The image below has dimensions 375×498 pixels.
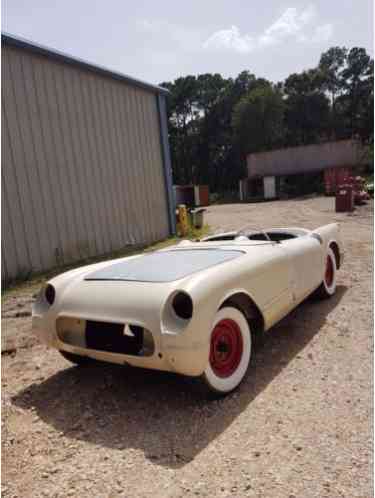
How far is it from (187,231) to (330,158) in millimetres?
24136

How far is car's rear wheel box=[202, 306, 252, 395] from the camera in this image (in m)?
2.43

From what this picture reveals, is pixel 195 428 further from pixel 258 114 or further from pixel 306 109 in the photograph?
pixel 306 109

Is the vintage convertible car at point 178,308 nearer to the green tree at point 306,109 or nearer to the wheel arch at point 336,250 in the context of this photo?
the wheel arch at point 336,250

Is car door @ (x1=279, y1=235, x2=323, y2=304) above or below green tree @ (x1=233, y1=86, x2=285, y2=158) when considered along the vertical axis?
below

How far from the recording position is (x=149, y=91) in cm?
1055

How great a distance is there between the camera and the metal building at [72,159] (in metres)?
7.04

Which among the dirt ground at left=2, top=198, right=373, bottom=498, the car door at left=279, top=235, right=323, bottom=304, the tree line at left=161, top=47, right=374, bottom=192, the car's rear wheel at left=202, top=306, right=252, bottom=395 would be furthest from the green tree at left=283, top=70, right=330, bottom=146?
the car's rear wheel at left=202, top=306, right=252, bottom=395

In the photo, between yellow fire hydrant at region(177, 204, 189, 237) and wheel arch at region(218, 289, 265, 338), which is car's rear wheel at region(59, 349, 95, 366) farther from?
yellow fire hydrant at region(177, 204, 189, 237)

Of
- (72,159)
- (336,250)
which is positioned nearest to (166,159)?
(72,159)

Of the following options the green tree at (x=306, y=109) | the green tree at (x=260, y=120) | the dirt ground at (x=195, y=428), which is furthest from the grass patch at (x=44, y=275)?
the green tree at (x=306, y=109)

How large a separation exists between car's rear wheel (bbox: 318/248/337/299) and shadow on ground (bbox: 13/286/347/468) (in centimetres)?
121

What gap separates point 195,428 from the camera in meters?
2.23

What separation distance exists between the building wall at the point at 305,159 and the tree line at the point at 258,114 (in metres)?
11.7

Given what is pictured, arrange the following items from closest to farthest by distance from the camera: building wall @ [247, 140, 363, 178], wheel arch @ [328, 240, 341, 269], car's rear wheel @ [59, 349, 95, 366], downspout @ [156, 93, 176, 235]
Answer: car's rear wheel @ [59, 349, 95, 366]
wheel arch @ [328, 240, 341, 269]
downspout @ [156, 93, 176, 235]
building wall @ [247, 140, 363, 178]
